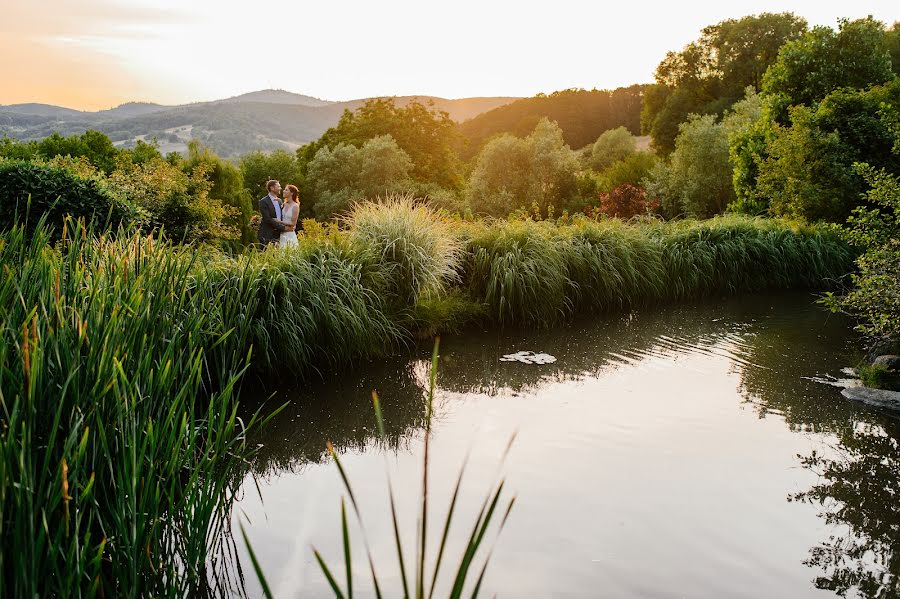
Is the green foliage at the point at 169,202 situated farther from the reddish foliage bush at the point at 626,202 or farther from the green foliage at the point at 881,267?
the reddish foliage bush at the point at 626,202

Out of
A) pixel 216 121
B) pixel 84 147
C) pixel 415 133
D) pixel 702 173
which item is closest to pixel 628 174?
pixel 702 173

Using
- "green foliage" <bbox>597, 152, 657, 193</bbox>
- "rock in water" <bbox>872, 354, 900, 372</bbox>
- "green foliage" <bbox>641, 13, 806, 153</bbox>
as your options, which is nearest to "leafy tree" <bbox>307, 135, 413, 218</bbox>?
"green foliage" <bbox>597, 152, 657, 193</bbox>

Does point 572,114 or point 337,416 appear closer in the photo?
point 337,416

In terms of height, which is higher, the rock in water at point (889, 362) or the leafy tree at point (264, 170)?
the leafy tree at point (264, 170)

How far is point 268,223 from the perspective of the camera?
9.89 m

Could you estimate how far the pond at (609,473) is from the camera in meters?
3.41

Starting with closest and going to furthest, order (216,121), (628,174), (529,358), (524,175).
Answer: (529,358), (524,175), (628,174), (216,121)

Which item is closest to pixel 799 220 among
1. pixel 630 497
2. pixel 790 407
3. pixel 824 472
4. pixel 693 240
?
pixel 693 240

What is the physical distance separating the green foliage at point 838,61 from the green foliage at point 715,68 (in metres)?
21.9

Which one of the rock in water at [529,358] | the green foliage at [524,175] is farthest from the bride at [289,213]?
the green foliage at [524,175]

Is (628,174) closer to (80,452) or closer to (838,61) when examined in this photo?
(838,61)

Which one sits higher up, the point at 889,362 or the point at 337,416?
the point at 889,362

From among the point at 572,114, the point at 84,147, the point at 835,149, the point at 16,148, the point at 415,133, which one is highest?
the point at 572,114

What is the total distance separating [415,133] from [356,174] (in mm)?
4789
